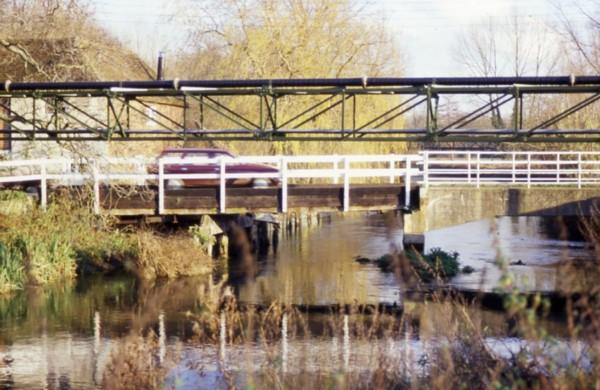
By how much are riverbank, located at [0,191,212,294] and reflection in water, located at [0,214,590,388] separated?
734 mm

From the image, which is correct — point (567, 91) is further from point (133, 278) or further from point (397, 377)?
point (133, 278)

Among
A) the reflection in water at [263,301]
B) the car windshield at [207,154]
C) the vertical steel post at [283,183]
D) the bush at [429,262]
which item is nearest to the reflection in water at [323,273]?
the reflection in water at [263,301]

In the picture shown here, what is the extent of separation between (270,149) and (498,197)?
12159 mm

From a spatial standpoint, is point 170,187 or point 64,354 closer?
point 64,354

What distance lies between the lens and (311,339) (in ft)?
55.5

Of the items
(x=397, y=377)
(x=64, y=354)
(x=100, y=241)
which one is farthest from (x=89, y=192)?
(x=397, y=377)

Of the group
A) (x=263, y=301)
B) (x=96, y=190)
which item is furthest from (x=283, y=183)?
(x=263, y=301)

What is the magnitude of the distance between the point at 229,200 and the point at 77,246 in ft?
13.4

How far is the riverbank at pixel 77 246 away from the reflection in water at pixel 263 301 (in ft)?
2.41

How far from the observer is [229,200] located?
87.2 feet

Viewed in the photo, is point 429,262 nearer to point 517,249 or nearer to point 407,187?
point 407,187

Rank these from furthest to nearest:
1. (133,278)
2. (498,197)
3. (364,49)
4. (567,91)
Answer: (364,49), (498,197), (133,278), (567,91)

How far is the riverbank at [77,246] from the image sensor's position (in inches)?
912

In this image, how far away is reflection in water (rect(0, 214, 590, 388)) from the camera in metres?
13.2
